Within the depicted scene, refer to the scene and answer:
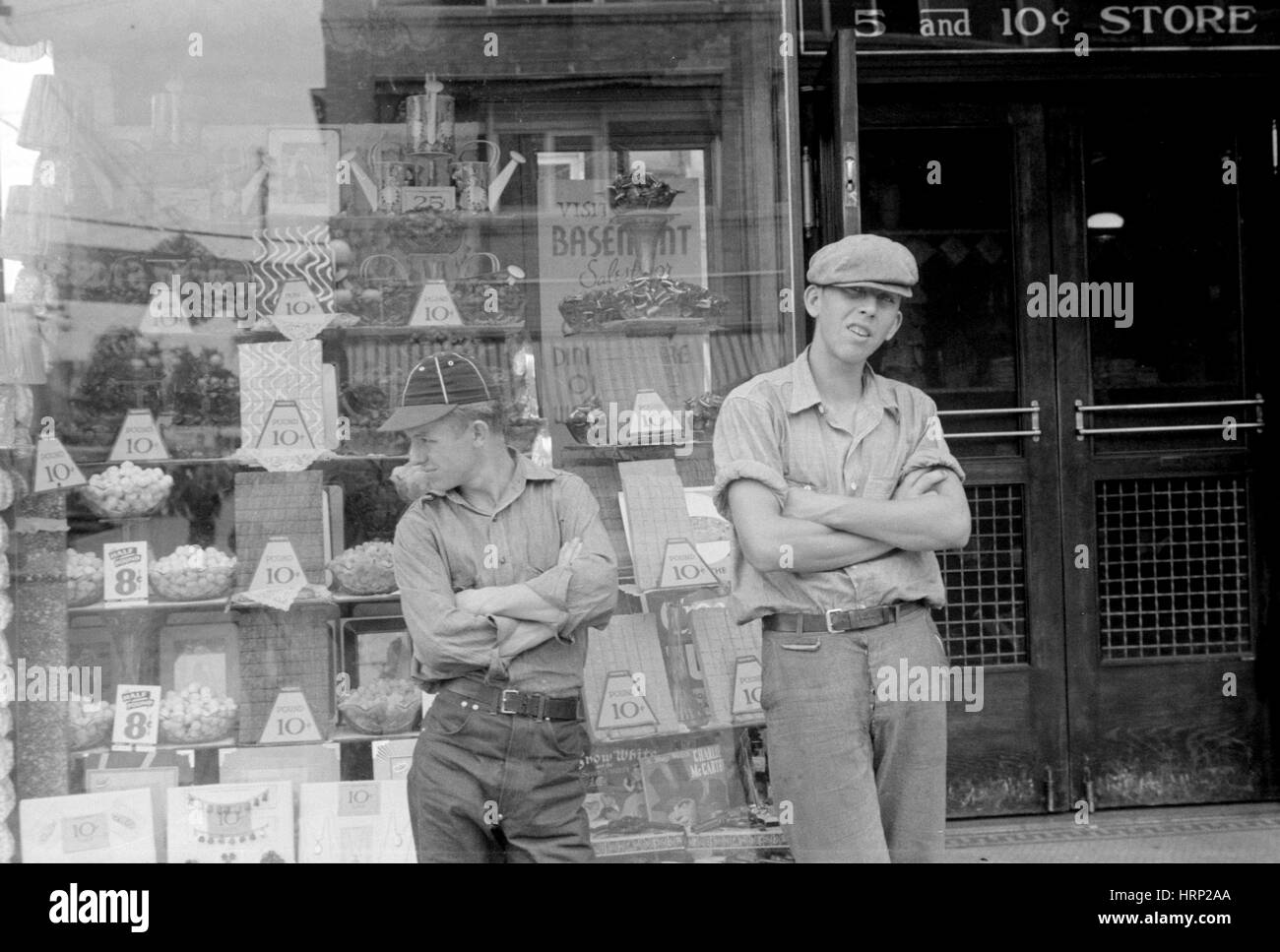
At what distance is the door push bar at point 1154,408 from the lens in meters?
5.15

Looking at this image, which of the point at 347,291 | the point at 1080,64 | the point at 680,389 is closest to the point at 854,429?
the point at 680,389

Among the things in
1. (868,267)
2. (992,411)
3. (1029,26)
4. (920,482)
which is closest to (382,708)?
(920,482)

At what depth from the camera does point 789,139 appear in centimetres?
447

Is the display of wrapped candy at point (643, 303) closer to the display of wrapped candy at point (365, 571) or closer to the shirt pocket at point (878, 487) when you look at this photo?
the display of wrapped candy at point (365, 571)

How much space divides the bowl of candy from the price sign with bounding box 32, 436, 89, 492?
47 mm

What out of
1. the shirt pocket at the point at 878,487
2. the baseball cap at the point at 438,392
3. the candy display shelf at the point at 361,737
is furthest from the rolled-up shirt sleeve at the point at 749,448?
the candy display shelf at the point at 361,737

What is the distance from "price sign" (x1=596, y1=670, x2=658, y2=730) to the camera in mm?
4562

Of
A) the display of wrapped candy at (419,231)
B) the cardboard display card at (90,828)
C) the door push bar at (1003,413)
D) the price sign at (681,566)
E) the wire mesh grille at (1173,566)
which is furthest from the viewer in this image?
the wire mesh grille at (1173,566)

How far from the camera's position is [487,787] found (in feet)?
11.0

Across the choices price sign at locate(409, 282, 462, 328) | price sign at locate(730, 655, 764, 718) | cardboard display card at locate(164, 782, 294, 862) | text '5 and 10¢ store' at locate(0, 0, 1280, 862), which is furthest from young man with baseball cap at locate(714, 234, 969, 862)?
cardboard display card at locate(164, 782, 294, 862)

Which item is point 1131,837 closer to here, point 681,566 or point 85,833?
point 681,566

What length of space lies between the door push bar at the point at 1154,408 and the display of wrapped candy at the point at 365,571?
2528 millimetres

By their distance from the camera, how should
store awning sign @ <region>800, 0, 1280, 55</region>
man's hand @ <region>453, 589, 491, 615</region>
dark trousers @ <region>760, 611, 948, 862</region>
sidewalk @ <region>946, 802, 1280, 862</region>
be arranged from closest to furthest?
1. dark trousers @ <region>760, 611, 948, 862</region>
2. man's hand @ <region>453, 589, 491, 615</region>
3. sidewalk @ <region>946, 802, 1280, 862</region>
4. store awning sign @ <region>800, 0, 1280, 55</region>

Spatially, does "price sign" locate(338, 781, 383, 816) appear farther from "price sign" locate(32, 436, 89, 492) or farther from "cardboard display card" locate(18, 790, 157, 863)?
"price sign" locate(32, 436, 89, 492)
